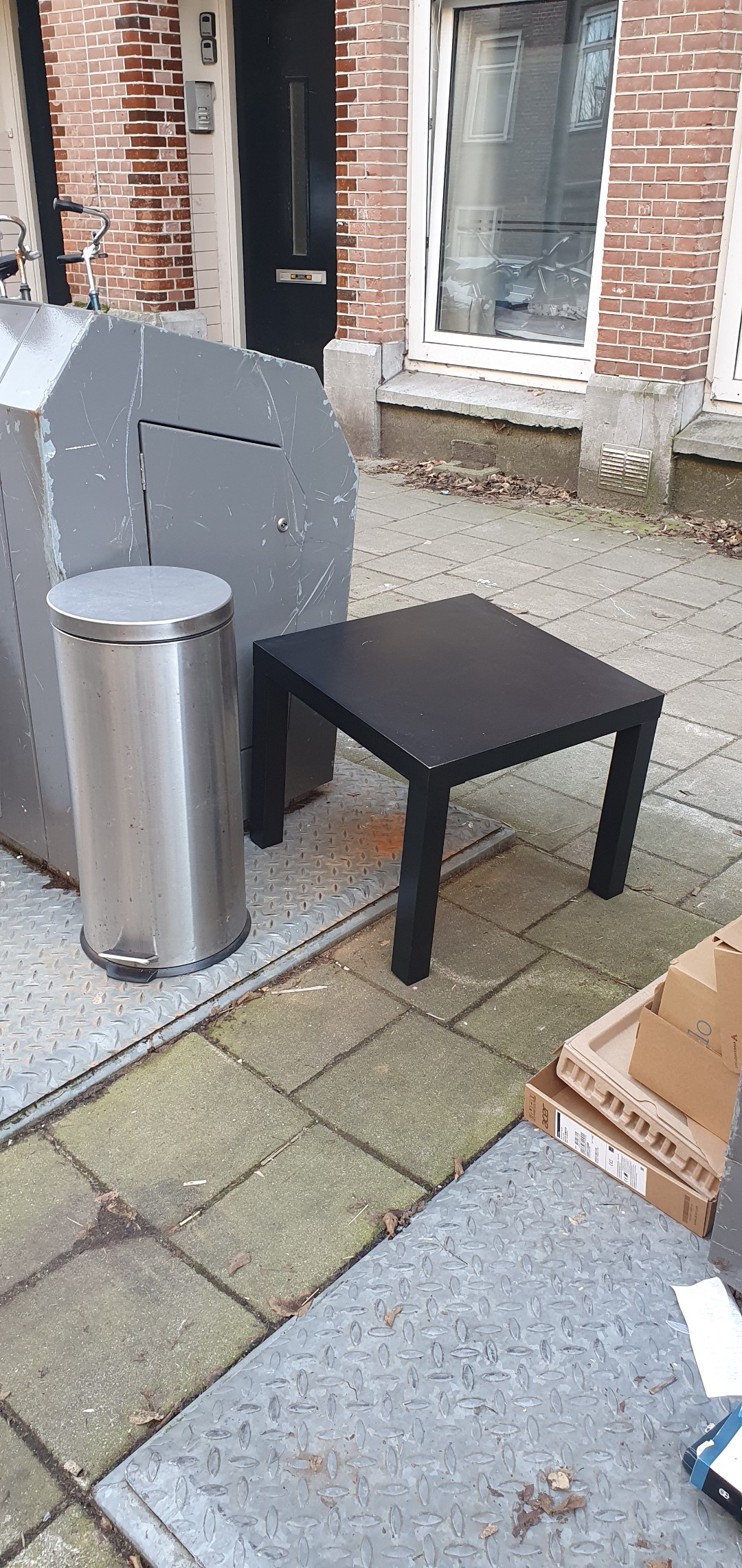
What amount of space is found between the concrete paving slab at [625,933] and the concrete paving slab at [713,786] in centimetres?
65

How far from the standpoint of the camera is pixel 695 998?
7.02 ft

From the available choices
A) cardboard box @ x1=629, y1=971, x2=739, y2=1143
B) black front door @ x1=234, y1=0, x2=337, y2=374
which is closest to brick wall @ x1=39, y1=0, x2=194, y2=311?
black front door @ x1=234, y1=0, x2=337, y2=374

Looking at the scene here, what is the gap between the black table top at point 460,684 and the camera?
2719mm

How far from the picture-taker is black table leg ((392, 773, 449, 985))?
262 centimetres

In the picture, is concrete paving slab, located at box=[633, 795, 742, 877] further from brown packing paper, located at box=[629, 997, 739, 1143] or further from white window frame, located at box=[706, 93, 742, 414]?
white window frame, located at box=[706, 93, 742, 414]

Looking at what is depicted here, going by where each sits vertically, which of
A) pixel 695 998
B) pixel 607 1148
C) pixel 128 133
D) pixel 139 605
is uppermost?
pixel 128 133

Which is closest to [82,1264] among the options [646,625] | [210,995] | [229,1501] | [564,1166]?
[229,1501]

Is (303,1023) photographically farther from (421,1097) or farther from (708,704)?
(708,704)

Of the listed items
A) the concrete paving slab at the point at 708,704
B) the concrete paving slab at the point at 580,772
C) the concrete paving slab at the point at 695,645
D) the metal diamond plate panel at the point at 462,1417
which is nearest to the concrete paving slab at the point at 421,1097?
the metal diamond plate panel at the point at 462,1417

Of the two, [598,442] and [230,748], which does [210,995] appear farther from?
[598,442]

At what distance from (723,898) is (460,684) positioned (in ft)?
3.28

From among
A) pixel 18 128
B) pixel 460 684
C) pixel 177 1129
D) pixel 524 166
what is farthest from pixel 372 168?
pixel 177 1129

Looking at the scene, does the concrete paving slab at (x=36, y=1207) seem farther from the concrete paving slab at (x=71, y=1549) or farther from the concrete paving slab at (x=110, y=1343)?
the concrete paving slab at (x=71, y=1549)

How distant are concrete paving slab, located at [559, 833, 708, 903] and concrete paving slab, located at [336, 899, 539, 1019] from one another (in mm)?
468
